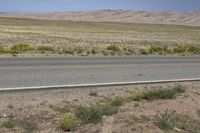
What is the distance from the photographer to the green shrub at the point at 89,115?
748cm

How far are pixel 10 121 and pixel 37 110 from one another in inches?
36.5

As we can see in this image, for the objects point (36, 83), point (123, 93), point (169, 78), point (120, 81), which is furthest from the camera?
point (169, 78)

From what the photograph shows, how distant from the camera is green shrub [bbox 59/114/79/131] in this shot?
708 cm

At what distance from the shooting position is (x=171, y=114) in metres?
8.02

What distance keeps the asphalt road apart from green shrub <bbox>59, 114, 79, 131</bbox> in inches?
154

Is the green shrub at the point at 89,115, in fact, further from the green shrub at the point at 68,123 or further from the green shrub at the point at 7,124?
the green shrub at the point at 7,124

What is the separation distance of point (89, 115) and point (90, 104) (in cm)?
144

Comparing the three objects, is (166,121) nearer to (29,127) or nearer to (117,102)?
(117,102)

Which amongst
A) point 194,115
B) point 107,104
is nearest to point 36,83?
point 107,104

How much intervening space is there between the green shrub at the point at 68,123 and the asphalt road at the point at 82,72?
12.9 ft

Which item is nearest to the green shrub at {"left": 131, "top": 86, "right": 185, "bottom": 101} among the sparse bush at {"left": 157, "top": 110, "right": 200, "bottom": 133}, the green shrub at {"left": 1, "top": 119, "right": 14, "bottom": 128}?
the sparse bush at {"left": 157, "top": 110, "right": 200, "bottom": 133}

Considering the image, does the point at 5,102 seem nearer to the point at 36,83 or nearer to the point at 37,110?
the point at 37,110

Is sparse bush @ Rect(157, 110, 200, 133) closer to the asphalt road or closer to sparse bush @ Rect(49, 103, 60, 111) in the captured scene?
sparse bush @ Rect(49, 103, 60, 111)

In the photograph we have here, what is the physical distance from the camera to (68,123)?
712 cm
